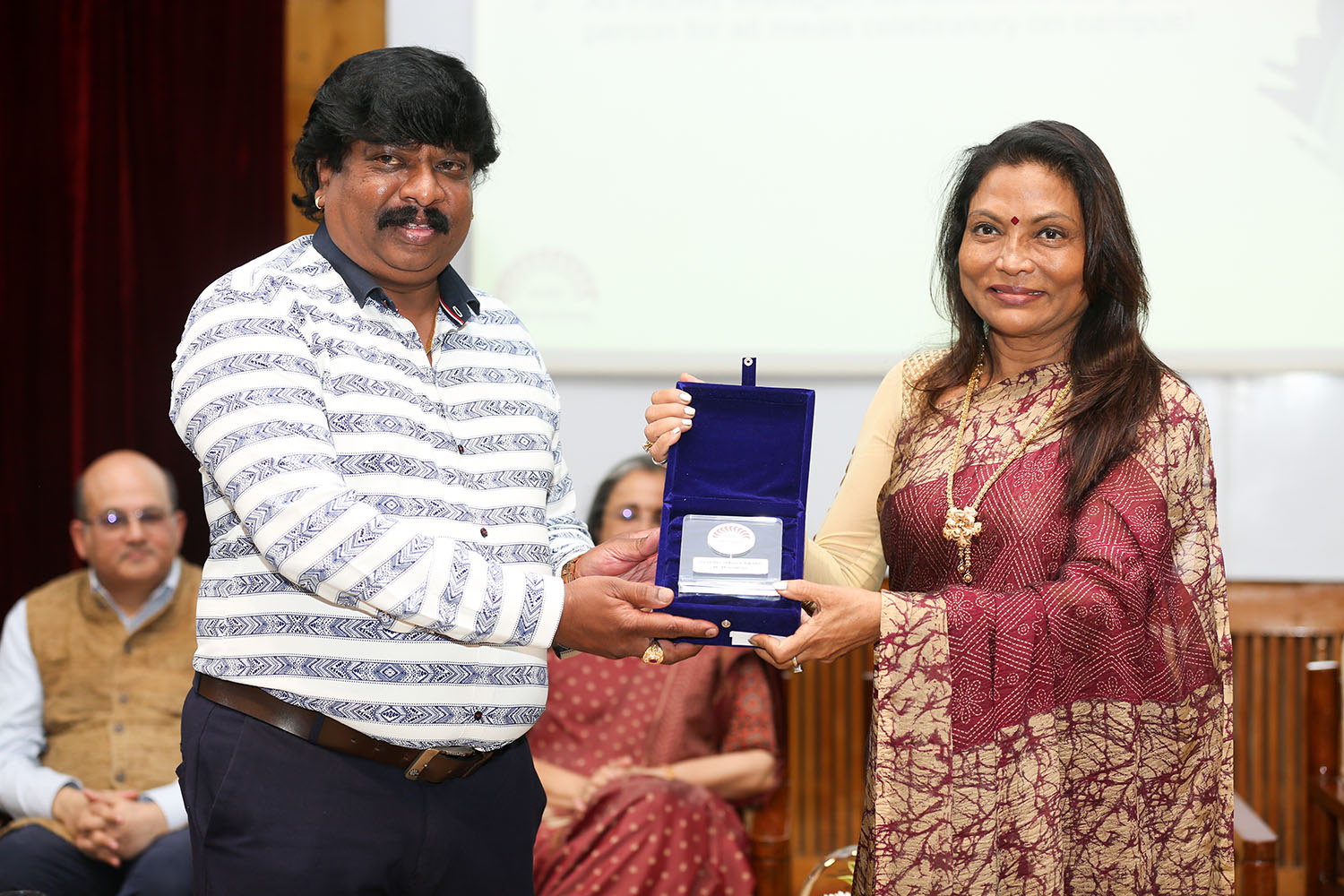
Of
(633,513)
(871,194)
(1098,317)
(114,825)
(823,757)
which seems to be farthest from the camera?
(823,757)

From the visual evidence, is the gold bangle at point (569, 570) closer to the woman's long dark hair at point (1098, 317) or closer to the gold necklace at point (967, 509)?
the gold necklace at point (967, 509)

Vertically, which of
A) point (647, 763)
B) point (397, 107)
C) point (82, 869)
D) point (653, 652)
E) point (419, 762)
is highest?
point (397, 107)

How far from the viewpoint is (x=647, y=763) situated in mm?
2814

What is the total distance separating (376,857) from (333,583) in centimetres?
36

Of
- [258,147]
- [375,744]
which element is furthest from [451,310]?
[258,147]

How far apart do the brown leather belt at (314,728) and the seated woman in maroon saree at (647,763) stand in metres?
1.11

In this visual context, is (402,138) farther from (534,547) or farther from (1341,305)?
(1341,305)

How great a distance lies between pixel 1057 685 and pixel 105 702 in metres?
2.29

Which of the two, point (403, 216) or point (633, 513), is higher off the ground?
point (403, 216)

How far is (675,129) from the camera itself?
10.9 ft

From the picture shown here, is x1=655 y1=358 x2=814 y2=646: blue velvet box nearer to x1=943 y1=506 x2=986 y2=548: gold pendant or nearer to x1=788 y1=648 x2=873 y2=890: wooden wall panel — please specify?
x1=943 y1=506 x2=986 y2=548: gold pendant

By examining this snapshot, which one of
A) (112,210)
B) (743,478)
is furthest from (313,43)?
(743,478)

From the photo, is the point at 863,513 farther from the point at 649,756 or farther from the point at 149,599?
the point at 149,599

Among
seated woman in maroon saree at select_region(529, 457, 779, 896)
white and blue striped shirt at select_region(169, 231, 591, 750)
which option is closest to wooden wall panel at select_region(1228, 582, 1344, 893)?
seated woman in maroon saree at select_region(529, 457, 779, 896)
